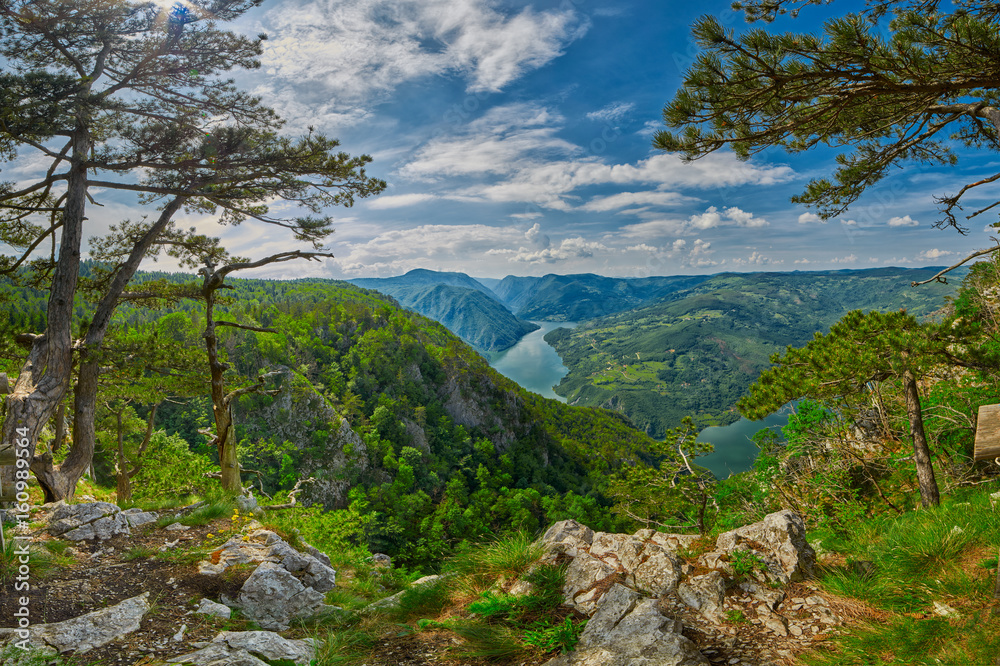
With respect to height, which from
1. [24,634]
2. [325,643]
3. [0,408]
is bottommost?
[325,643]

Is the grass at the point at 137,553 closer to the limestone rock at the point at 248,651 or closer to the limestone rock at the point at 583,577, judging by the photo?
the limestone rock at the point at 248,651

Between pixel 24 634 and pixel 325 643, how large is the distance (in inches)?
85.2

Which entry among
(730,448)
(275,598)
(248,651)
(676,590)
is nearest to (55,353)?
Result: (275,598)

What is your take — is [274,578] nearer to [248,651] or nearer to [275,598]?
[275,598]

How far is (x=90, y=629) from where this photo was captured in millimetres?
3568

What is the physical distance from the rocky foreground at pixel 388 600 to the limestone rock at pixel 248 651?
13 mm

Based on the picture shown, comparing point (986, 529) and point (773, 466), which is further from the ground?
point (986, 529)

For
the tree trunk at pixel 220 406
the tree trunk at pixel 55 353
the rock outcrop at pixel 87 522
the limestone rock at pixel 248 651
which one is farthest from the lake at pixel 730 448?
the tree trunk at pixel 55 353

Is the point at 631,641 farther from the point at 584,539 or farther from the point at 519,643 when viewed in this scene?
the point at 584,539

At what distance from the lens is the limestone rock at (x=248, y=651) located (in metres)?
3.24

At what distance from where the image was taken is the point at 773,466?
8.79 meters

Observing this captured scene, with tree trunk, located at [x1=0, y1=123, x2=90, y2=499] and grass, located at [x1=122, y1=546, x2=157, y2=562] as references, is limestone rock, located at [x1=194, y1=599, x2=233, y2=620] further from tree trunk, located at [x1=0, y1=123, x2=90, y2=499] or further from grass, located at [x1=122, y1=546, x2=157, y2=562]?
tree trunk, located at [x1=0, y1=123, x2=90, y2=499]

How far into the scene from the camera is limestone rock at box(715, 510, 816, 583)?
4.09 m

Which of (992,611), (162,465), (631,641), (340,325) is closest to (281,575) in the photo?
(631,641)
